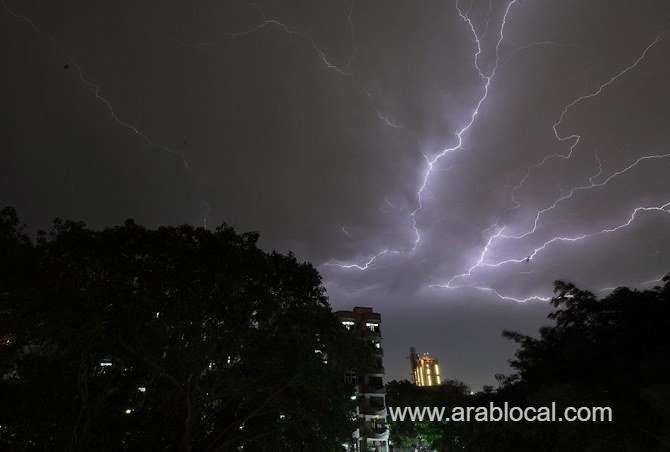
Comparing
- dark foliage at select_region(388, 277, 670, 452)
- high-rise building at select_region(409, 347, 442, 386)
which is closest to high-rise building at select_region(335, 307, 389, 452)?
dark foliage at select_region(388, 277, 670, 452)

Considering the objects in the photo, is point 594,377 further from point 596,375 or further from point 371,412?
point 371,412

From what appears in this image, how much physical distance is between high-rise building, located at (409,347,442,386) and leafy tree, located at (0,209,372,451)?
9336 centimetres

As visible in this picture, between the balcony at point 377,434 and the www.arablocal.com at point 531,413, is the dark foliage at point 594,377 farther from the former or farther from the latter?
the balcony at point 377,434

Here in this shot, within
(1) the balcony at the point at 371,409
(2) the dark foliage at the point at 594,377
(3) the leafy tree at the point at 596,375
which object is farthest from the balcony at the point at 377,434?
(3) the leafy tree at the point at 596,375

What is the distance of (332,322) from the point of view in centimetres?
1157

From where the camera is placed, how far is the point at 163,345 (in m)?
9.84

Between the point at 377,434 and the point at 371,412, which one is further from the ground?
the point at 371,412

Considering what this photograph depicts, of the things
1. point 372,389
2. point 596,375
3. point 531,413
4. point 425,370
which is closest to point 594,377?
point 596,375

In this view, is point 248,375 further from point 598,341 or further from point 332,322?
point 598,341

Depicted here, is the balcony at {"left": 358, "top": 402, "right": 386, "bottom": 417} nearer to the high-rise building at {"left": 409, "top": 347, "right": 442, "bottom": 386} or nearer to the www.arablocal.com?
the www.arablocal.com

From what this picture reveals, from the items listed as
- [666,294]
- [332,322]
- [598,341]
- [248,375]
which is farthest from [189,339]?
[666,294]

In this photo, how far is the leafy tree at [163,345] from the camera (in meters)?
8.92

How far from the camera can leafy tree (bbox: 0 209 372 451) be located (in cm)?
892

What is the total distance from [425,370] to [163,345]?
319 feet
